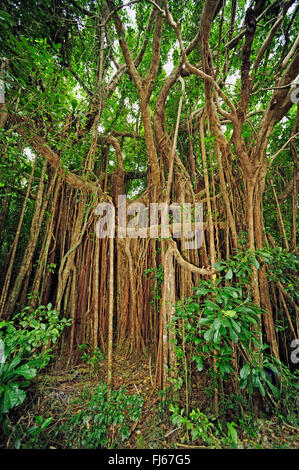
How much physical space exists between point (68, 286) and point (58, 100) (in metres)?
2.41

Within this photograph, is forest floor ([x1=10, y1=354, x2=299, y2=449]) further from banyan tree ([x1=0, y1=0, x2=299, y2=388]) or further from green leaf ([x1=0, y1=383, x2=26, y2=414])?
green leaf ([x1=0, y1=383, x2=26, y2=414])

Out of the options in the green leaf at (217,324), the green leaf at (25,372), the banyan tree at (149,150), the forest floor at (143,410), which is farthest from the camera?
the banyan tree at (149,150)

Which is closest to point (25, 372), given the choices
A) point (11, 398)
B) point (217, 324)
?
point (11, 398)

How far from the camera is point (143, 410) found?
1632 mm

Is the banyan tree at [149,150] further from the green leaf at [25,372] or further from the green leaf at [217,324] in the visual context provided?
the green leaf at [25,372]

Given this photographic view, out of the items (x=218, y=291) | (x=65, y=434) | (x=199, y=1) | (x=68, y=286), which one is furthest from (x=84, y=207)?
(x=199, y=1)

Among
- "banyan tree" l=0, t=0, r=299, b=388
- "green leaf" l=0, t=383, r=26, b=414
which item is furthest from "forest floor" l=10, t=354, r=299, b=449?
"green leaf" l=0, t=383, r=26, b=414

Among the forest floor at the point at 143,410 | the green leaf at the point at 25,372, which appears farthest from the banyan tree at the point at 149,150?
the green leaf at the point at 25,372

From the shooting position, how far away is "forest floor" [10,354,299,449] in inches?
50.2

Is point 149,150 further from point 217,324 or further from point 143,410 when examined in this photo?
point 143,410

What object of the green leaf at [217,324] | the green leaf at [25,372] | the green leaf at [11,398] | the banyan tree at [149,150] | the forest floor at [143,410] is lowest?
the forest floor at [143,410]

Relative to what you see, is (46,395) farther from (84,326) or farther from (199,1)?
(199,1)

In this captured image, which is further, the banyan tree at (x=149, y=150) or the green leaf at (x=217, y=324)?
the banyan tree at (x=149, y=150)

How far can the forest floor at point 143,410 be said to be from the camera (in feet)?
4.18
